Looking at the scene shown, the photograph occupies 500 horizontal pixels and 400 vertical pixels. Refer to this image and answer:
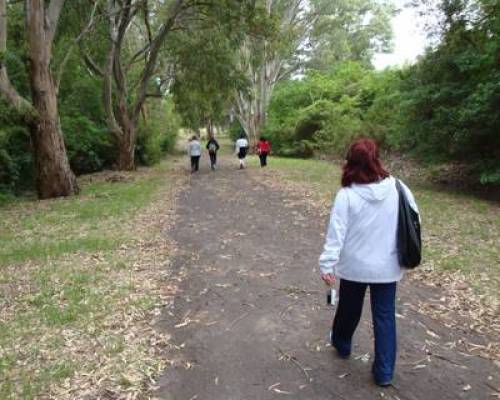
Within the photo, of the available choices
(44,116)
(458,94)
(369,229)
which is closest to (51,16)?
(44,116)

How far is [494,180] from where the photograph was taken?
38.4ft

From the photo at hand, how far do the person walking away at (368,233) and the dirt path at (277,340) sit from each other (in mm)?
588

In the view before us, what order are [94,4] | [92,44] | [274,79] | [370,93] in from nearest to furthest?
1. [94,4]
2. [92,44]
3. [370,93]
4. [274,79]

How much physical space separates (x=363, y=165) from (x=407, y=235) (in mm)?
643

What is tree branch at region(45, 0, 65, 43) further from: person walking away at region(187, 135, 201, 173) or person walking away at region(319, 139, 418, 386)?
person walking away at region(319, 139, 418, 386)

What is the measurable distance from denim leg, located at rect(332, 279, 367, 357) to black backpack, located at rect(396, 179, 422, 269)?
1.37ft

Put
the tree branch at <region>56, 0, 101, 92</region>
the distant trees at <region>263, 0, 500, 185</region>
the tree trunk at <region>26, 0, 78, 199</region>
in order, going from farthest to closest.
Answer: the tree branch at <region>56, 0, 101, 92</region>, the tree trunk at <region>26, 0, 78, 199</region>, the distant trees at <region>263, 0, 500, 185</region>

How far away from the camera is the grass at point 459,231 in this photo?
22.5 feet

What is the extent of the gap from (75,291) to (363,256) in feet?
13.5

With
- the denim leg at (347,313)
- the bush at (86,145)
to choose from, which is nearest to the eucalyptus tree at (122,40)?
the bush at (86,145)

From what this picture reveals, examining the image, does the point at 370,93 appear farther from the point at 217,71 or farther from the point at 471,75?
the point at 471,75

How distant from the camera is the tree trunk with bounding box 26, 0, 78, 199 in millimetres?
13102

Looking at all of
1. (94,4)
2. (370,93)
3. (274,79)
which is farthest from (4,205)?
(274,79)

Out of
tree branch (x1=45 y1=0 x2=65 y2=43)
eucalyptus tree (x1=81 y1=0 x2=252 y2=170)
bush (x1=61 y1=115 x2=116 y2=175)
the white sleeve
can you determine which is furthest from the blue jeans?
bush (x1=61 y1=115 x2=116 y2=175)
